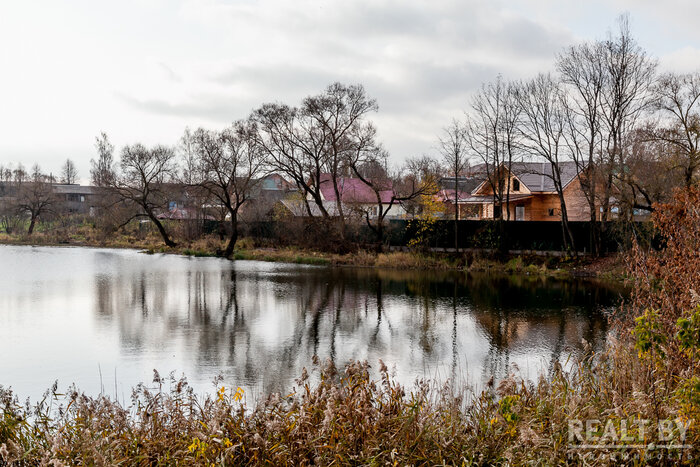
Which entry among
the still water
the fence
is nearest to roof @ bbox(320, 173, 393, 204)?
the fence

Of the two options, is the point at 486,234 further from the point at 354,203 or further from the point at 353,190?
the point at 353,190

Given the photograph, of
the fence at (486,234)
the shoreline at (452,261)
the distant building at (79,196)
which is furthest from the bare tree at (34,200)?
the distant building at (79,196)

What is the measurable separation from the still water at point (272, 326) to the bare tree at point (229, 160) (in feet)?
33.4

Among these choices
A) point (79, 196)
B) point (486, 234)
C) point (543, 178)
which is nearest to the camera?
point (486, 234)

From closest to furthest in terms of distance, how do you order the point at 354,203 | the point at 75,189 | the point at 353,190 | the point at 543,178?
the point at 354,203 < the point at 543,178 < the point at 353,190 < the point at 75,189

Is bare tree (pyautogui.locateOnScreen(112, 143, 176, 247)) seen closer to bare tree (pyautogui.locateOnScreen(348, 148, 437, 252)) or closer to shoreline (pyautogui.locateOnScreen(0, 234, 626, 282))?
shoreline (pyautogui.locateOnScreen(0, 234, 626, 282))

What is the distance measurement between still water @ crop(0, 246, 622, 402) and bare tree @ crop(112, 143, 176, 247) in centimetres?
1429

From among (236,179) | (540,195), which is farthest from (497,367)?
(540,195)

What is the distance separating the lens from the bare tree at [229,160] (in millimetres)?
32125

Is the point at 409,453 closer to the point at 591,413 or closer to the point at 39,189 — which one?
the point at 591,413

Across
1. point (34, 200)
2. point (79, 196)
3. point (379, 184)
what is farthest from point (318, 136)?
point (79, 196)

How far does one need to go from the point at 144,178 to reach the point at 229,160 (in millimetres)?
8071

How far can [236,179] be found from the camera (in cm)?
3406

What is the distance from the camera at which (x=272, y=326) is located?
1308 centimetres
